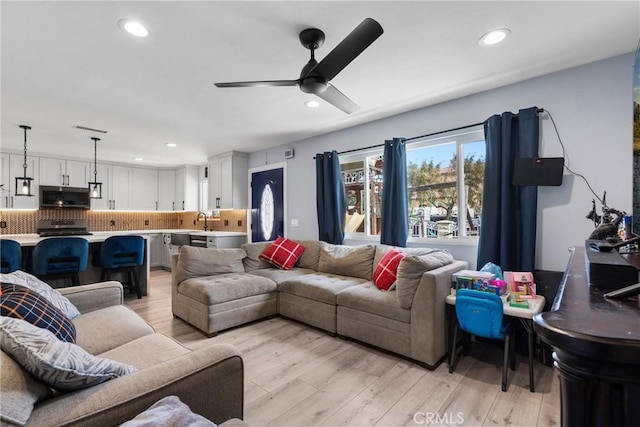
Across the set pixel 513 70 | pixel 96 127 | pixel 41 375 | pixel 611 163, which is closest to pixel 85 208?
pixel 96 127

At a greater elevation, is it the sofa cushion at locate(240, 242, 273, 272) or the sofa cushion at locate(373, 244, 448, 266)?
the sofa cushion at locate(373, 244, 448, 266)

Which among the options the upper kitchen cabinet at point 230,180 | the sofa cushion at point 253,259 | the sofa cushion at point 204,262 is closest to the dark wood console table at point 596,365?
the sofa cushion at point 204,262

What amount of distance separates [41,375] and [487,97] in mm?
3696

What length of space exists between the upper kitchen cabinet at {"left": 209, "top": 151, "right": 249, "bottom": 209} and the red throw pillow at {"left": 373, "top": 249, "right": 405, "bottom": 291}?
11.6ft

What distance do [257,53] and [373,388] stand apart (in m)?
2.60

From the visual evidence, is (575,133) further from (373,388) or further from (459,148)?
(373,388)

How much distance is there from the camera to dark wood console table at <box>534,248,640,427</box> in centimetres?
49

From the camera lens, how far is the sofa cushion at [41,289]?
5.74 ft

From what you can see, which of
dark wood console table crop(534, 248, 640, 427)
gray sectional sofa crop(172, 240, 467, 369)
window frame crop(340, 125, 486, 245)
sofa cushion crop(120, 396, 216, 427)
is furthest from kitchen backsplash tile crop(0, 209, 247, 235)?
dark wood console table crop(534, 248, 640, 427)

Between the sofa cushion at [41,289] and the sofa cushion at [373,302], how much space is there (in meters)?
2.11

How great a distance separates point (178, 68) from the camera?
250 cm

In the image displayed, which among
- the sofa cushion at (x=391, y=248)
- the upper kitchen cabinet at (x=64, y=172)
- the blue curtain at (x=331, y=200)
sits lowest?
the sofa cushion at (x=391, y=248)

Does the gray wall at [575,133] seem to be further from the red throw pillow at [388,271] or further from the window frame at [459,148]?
the red throw pillow at [388,271]

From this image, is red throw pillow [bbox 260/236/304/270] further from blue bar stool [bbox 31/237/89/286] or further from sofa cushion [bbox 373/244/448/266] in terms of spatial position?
blue bar stool [bbox 31/237/89/286]
